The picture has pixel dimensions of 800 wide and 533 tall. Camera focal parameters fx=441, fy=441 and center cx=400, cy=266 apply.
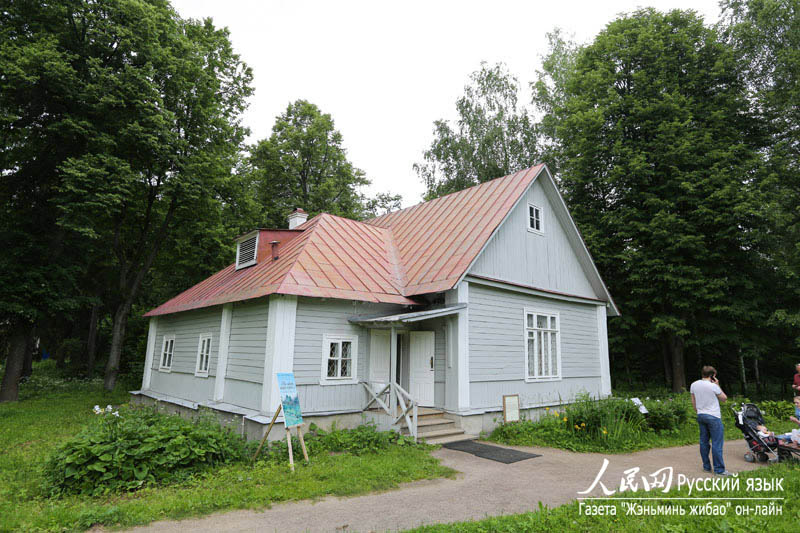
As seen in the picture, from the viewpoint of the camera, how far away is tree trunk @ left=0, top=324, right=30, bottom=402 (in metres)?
15.5

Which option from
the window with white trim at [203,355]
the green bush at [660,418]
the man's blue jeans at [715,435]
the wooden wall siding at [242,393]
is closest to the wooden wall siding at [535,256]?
the green bush at [660,418]

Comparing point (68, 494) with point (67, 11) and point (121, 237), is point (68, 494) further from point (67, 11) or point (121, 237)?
point (121, 237)

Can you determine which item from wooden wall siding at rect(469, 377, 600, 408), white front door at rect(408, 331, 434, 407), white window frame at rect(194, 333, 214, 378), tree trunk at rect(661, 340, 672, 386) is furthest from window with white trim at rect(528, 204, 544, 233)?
tree trunk at rect(661, 340, 672, 386)

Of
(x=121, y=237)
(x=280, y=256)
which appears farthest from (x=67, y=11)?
(x=280, y=256)

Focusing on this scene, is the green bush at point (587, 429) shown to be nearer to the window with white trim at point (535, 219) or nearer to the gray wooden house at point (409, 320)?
the gray wooden house at point (409, 320)

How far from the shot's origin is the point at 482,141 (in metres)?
25.8

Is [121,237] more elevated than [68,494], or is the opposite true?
[121,237]

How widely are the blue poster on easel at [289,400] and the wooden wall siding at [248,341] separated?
208 cm

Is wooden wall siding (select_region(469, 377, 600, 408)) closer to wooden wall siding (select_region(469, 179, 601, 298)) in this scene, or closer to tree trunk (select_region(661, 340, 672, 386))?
wooden wall siding (select_region(469, 179, 601, 298))

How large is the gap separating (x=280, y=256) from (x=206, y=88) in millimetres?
10659

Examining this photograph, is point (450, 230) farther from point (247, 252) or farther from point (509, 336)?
point (247, 252)

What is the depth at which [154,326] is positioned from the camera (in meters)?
16.8

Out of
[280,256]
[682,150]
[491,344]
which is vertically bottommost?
[491,344]

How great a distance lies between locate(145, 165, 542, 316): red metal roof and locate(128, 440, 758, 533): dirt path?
423 centimetres
